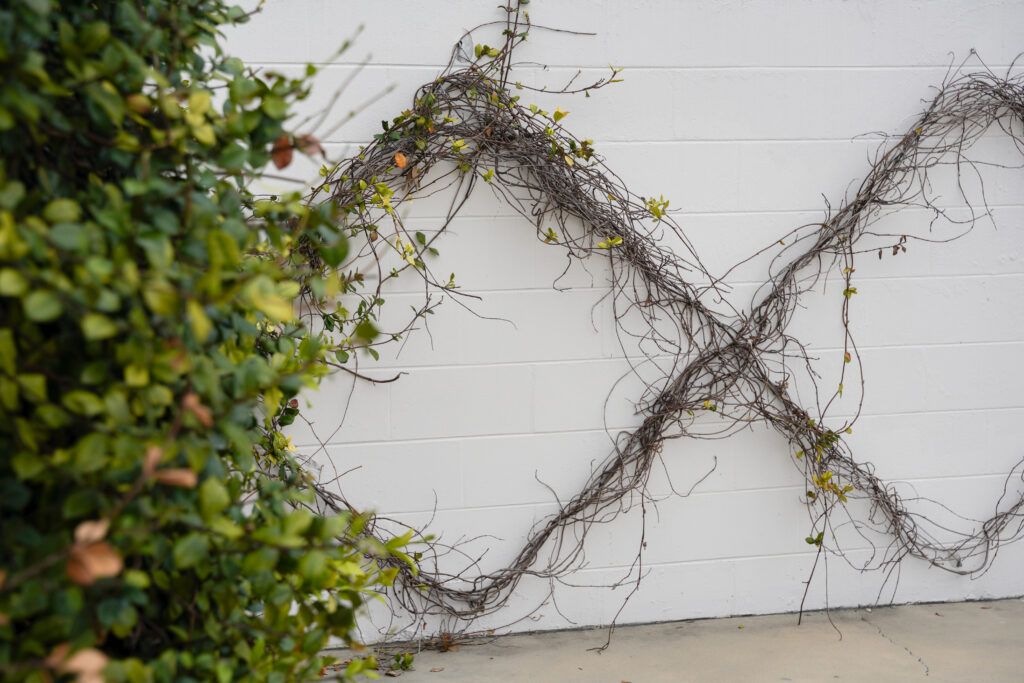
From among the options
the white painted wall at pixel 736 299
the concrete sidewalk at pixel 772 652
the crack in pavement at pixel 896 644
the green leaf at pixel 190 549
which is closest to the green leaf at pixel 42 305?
the green leaf at pixel 190 549

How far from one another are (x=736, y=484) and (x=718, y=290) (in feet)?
2.00

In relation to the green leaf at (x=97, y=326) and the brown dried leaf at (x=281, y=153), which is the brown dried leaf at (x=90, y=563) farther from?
the brown dried leaf at (x=281, y=153)

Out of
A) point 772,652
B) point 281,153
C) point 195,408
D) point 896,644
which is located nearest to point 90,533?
point 195,408

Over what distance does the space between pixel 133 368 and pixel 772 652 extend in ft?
6.69

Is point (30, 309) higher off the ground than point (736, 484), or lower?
higher

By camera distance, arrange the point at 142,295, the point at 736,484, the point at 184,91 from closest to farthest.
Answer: the point at 142,295 < the point at 184,91 < the point at 736,484

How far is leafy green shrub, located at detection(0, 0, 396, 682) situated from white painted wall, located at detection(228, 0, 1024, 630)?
1.23 m

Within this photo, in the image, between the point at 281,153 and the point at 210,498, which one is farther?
the point at 281,153

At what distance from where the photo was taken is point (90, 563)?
0.72 meters

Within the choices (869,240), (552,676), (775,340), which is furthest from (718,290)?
(552,676)

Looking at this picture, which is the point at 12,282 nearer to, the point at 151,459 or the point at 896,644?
the point at 151,459

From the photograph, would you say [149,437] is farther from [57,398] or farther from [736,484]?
[736,484]

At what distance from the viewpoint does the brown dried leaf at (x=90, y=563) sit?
0.72 m

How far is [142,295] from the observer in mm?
880
